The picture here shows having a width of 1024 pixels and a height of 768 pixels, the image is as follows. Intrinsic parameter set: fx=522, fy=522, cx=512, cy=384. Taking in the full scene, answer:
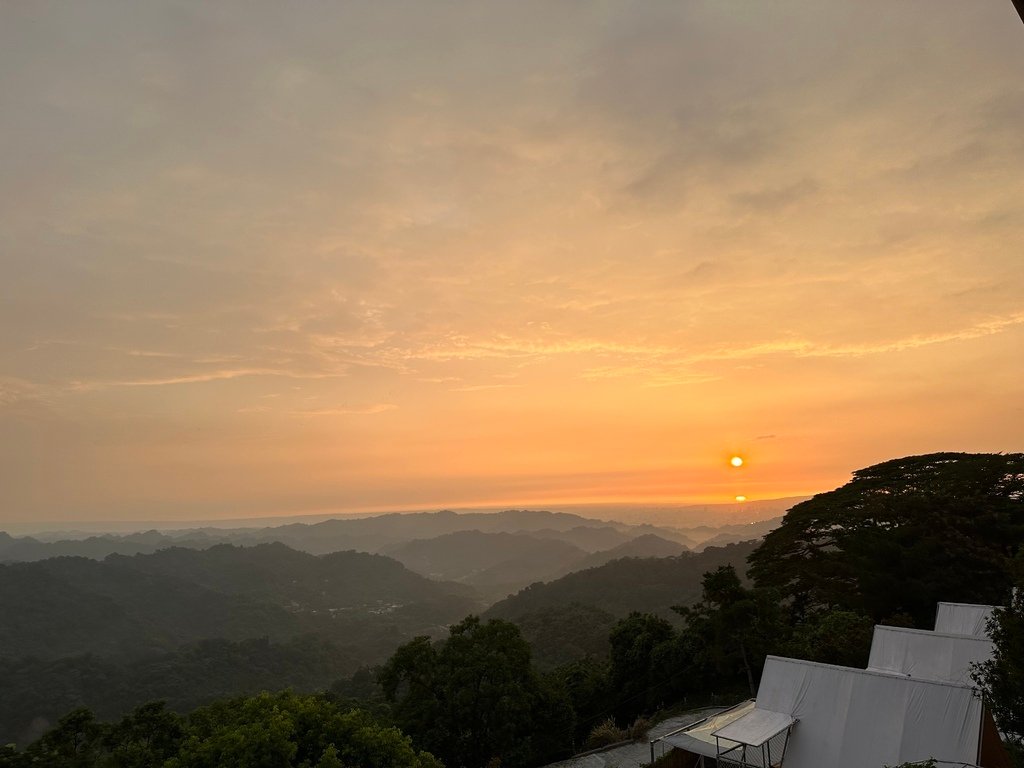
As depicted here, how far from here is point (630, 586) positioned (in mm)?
125188

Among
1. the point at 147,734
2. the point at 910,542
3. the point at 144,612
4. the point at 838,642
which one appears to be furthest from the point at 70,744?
the point at 144,612

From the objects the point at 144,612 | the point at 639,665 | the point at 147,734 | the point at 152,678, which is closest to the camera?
the point at 147,734

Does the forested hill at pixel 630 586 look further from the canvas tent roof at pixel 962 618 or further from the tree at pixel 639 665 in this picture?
the canvas tent roof at pixel 962 618

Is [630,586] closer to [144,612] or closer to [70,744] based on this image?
[70,744]

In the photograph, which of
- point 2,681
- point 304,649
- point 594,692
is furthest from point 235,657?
point 594,692

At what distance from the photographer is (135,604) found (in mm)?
161750

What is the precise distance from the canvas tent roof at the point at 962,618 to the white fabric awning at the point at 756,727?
9.40m

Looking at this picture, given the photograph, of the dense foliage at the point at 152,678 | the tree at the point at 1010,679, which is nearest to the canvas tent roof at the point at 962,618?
the tree at the point at 1010,679

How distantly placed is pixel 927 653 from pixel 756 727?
7081 millimetres

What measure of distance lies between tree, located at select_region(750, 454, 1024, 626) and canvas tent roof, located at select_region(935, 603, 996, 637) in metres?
5.57

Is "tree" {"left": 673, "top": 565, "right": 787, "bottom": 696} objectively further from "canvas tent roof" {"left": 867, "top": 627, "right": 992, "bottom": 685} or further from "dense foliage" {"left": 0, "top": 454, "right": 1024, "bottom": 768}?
"canvas tent roof" {"left": 867, "top": 627, "right": 992, "bottom": 685}

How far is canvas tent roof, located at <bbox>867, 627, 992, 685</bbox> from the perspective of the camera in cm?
1648

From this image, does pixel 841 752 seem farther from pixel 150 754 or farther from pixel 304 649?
pixel 304 649

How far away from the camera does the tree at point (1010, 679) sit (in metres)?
10.7
